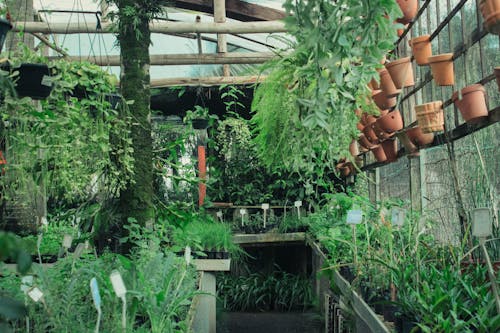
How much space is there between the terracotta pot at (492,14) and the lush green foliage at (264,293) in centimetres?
499

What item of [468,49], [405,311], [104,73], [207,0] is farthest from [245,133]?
[405,311]

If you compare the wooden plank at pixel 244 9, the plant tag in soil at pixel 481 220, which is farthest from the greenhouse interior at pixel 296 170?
the wooden plank at pixel 244 9

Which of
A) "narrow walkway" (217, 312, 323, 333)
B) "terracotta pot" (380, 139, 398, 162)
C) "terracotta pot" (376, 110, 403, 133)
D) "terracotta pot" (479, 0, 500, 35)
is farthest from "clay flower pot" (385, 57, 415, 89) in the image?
"narrow walkway" (217, 312, 323, 333)

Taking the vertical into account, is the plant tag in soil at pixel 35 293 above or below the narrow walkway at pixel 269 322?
above

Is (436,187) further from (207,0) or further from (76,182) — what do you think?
(207,0)

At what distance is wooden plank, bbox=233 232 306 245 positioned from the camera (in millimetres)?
6465

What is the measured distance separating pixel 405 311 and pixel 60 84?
2319 millimetres

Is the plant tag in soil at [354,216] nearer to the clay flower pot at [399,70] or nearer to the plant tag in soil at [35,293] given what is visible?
the clay flower pot at [399,70]

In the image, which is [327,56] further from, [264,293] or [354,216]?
[264,293]

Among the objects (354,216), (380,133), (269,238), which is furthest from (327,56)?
(269,238)

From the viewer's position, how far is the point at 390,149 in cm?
439

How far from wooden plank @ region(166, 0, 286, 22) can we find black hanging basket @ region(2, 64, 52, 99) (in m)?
4.80

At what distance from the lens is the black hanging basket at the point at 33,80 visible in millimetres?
2883

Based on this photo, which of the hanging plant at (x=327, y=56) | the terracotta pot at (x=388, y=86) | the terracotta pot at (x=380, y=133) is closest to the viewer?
Answer: the hanging plant at (x=327, y=56)
